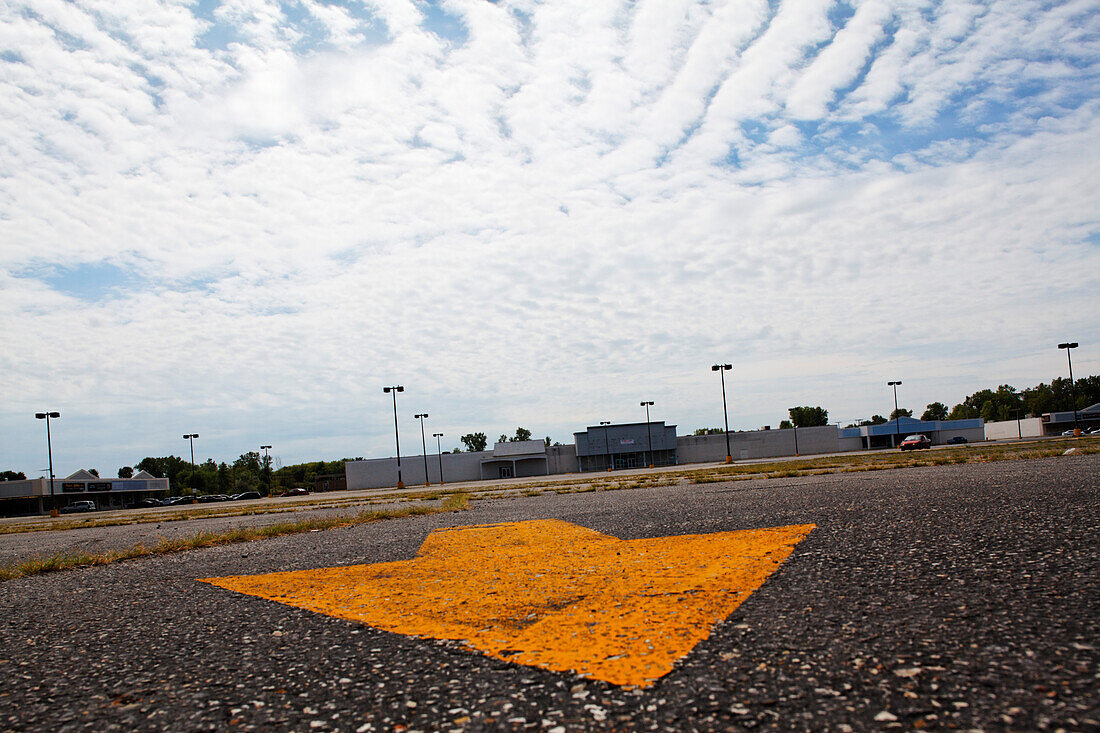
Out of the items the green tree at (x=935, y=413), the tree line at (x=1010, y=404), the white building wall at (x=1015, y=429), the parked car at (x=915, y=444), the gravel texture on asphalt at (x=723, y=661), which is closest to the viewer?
the gravel texture on asphalt at (x=723, y=661)

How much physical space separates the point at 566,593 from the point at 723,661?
1986 millimetres

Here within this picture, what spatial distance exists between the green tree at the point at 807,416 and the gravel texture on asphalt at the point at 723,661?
177 metres

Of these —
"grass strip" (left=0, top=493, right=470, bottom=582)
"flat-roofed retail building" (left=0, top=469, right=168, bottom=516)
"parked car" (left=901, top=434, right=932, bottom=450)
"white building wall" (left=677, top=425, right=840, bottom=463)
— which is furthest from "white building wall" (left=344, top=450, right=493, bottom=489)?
"grass strip" (left=0, top=493, right=470, bottom=582)

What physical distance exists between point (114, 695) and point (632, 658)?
9.45 ft

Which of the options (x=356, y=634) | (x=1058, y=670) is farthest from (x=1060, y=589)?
(x=356, y=634)

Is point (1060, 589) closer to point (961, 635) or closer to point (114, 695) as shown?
point (961, 635)

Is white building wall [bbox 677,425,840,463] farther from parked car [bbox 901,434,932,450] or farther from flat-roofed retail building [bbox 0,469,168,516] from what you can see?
flat-roofed retail building [bbox 0,469,168,516]

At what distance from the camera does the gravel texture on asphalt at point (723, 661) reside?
2846 millimetres

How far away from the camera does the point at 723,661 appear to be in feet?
11.2

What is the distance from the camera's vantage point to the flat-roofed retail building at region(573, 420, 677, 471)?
92894 millimetres

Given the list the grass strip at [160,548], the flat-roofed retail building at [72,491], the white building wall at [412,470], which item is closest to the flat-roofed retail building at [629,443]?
the white building wall at [412,470]

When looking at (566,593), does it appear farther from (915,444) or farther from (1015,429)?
(1015,429)

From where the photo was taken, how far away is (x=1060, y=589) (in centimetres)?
418

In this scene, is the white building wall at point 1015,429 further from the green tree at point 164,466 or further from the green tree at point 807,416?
the green tree at point 164,466
